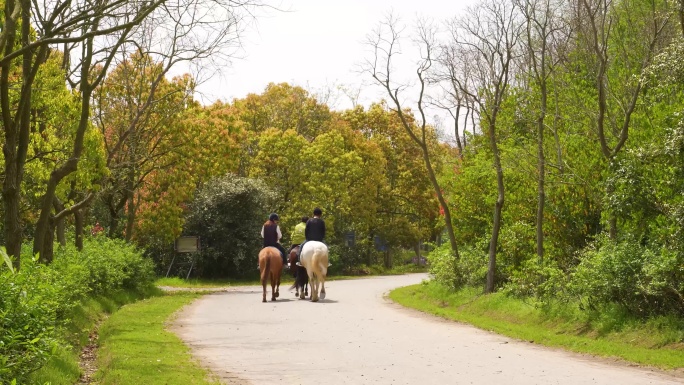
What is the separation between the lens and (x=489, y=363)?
12227mm

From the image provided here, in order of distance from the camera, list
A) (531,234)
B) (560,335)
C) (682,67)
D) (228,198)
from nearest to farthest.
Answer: (682,67) → (560,335) → (531,234) → (228,198)

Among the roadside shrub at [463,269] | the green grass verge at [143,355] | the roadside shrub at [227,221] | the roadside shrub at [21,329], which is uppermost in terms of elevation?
the roadside shrub at [227,221]

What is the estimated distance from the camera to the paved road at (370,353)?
36.0ft

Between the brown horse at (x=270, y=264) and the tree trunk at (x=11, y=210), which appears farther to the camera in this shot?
the brown horse at (x=270, y=264)

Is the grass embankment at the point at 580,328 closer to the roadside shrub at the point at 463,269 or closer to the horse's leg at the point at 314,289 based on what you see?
the roadside shrub at the point at 463,269

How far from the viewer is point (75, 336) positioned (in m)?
15.6

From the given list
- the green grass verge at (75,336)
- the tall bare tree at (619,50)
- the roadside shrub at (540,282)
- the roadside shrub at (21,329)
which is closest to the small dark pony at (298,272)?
the green grass verge at (75,336)

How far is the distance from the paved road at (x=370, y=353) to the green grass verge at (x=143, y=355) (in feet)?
1.31

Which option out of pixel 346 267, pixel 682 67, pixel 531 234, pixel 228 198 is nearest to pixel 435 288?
pixel 531 234

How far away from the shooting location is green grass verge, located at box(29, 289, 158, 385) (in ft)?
35.2

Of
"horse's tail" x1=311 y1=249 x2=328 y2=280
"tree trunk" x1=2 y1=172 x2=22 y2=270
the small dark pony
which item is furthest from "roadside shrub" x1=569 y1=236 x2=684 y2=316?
"tree trunk" x1=2 y1=172 x2=22 y2=270

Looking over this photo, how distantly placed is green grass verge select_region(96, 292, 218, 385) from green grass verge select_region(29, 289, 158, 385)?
372 mm

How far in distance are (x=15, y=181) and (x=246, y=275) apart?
3109 cm

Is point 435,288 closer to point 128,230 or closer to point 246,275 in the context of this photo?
point 128,230
